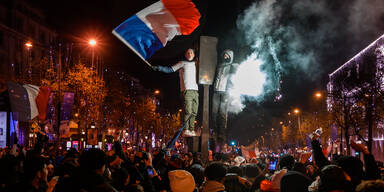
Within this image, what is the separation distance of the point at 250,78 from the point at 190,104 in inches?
122

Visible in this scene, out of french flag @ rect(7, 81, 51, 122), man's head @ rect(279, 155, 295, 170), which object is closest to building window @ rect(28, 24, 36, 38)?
french flag @ rect(7, 81, 51, 122)

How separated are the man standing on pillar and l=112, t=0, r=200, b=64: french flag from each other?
14.8 ft

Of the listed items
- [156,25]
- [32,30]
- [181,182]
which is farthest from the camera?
[32,30]

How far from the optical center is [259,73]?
18250 millimetres

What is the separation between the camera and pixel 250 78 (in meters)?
18.4

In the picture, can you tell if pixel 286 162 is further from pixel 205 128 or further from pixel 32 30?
pixel 32 30

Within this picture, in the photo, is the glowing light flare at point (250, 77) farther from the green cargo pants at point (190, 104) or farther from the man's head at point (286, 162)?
the man's head at point (286, 162)

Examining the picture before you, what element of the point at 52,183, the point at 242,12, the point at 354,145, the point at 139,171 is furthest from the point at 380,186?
the point at 242,12

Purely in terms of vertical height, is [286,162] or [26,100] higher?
[26,100]

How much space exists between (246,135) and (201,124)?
2321 inches

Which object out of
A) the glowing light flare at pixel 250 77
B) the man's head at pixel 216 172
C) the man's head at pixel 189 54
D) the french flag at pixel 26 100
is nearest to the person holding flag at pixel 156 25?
the man's head at pixel 189 54

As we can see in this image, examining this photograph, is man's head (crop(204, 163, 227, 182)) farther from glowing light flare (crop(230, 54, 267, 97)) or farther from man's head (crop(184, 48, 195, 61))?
glowing light flare (crop(230, 54, 267, 97))

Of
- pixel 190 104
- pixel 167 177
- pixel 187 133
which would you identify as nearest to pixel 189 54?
pixel 190 104

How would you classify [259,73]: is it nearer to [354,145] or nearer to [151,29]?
[151,29]
